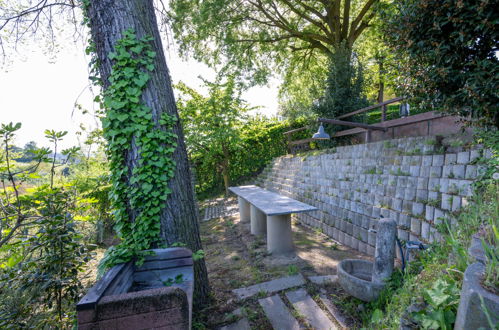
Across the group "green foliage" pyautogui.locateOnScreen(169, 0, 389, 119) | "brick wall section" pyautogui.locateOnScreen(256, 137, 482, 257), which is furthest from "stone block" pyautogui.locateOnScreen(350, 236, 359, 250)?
"green foliage" pyautogui.locateOnScreen(169, 0, 389, 119)

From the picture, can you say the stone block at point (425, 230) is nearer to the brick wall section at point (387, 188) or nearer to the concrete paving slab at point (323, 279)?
the brick wall section at point (387, 188)

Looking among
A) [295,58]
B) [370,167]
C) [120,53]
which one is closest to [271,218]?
[370,167]

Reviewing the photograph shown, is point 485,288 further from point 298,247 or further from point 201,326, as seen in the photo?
point 298,247

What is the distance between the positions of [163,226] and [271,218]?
7.40ft

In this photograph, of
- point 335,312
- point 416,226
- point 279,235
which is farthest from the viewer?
point 279,235

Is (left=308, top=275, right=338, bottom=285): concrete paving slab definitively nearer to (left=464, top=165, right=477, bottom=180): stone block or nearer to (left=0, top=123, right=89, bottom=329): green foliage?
(left=464, top=165, right=477, bottom=180): stone block

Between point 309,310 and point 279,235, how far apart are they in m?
1.75

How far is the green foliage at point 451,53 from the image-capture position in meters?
2.47

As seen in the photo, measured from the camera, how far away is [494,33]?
2.44 m

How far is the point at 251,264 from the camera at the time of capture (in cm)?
400

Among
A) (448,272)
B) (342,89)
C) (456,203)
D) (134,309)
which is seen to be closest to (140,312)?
(134,309)

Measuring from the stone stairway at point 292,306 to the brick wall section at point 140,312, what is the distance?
3.67ft

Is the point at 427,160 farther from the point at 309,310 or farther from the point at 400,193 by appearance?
the point at 309,310

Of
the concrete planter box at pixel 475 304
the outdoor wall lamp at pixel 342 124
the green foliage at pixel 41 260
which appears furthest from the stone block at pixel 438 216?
the green foliage at pixel 41 260
